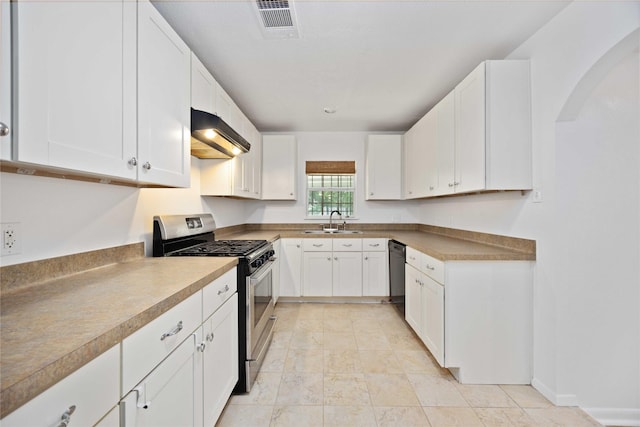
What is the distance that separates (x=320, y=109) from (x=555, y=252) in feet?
8.54

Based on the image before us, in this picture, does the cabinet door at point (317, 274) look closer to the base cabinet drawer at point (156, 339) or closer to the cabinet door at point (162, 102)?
the cabinet door at point (162, 102)

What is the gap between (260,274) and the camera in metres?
2.17

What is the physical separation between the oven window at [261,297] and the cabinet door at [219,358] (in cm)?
25

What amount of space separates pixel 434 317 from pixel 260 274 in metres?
1.40

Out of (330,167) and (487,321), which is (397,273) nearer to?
(487,321)

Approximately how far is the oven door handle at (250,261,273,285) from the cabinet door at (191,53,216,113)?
48.4 inches

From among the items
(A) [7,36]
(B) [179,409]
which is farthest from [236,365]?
(A) [7,36]

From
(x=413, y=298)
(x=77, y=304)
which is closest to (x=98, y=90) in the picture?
(x=77, y=304)

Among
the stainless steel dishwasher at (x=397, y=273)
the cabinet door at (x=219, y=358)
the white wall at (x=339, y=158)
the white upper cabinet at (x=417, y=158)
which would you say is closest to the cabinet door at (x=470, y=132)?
the white upper cabinet at (x=417, y=158)

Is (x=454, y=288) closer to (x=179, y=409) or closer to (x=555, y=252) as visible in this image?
(x=555, y=252)

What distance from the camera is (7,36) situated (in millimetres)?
763

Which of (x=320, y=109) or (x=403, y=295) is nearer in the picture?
(x=403, y=295)

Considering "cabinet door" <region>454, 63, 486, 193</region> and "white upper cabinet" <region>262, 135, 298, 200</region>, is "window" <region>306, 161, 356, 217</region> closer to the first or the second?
"white upper cabinet" <region>262, 135, 298, 200</region>

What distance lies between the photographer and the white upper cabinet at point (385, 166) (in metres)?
4.00
